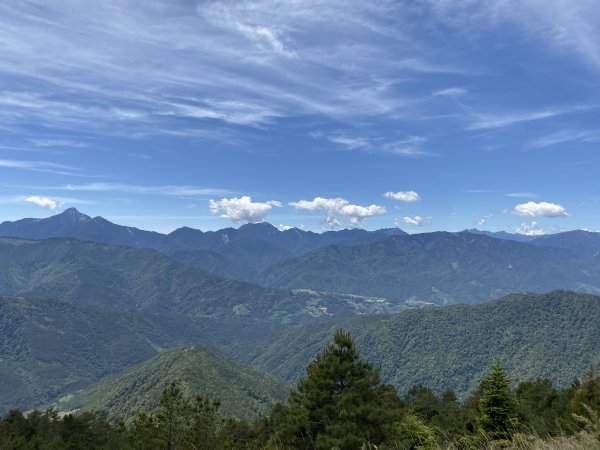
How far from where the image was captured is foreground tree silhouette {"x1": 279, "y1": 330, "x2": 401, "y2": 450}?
2934cm

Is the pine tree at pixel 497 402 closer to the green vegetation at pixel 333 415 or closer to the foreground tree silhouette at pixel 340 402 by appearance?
the green vegetation at pixel 333 415

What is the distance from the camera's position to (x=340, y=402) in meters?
29.5

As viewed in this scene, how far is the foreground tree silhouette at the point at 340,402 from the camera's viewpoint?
1155 inches

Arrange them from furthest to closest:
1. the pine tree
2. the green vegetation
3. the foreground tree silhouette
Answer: the pine tree, the foreground tree silhouette, the green vegetation

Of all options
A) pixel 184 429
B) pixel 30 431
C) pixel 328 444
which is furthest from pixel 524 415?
pixel 30 431

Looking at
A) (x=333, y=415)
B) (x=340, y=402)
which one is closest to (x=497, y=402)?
(x=340, y=402)

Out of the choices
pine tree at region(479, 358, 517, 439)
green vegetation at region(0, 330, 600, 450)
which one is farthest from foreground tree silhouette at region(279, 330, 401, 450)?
pine tree at region(479, 358, 517, 439)

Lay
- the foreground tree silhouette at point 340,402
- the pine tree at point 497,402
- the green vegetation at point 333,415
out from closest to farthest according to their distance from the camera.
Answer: the green vegetation at point 333,415 < the foreground tree silhouette at point 340,402 < the pine tree at point 497,402

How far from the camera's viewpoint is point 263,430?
9862 cm

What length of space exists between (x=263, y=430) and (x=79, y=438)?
37.4 meters

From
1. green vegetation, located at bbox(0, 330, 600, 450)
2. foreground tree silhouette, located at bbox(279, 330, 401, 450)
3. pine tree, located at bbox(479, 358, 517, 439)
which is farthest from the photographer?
pine tree, located at bbox(479, 358, 517, 439)

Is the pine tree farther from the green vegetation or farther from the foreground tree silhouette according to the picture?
the foreground tree silhouette

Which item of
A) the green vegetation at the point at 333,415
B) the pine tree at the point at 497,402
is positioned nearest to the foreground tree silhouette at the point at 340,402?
the green vegetation at the point at 333,415

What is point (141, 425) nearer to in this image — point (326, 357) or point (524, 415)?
point (326, 357)
